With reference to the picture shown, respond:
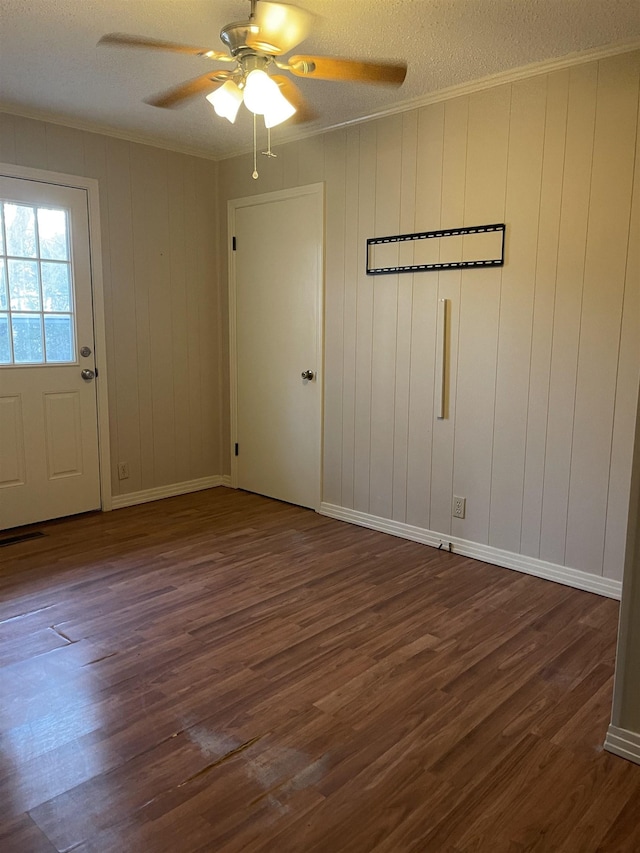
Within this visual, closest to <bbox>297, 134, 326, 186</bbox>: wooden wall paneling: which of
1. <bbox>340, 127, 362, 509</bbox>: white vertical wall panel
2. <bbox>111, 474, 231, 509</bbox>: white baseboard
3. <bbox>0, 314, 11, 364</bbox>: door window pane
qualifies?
<bbox>340, 127, 362, 509</bbox>: white vertical wall panel

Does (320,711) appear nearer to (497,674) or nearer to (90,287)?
(497,674)

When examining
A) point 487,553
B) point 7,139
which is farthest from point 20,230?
point 487,553

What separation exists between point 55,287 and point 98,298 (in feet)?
0.92

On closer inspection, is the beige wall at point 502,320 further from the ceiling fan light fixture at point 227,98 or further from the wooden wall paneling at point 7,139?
the wooden wall paneling at point 7,139

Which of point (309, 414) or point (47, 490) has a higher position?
point (309, 414)

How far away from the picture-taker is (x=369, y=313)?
375cm

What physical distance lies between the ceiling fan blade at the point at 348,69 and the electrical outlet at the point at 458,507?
2065 millimetres

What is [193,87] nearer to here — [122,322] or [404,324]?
[404,324]

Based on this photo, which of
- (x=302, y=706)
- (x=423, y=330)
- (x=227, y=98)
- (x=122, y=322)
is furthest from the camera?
(x=122, y=322)

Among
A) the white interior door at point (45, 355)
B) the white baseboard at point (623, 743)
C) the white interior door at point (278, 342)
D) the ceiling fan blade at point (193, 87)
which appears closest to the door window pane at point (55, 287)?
the white interior door at point (45, 355)

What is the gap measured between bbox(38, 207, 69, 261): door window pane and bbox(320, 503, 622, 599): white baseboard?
90.1 inches

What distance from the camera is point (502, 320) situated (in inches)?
125

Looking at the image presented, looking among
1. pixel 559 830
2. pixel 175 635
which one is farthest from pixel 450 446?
pixel 559 830

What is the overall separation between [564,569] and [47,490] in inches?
120
